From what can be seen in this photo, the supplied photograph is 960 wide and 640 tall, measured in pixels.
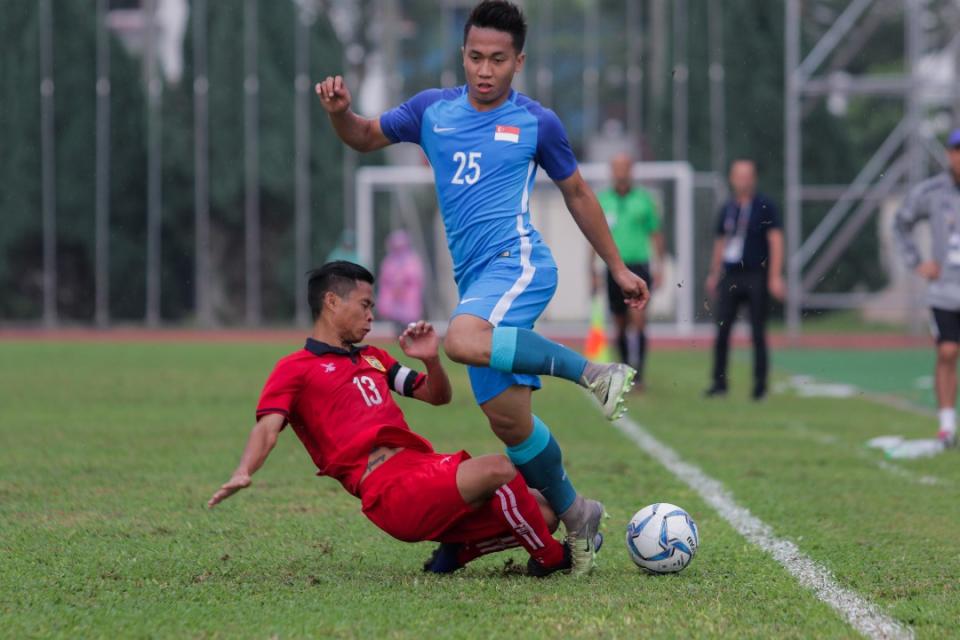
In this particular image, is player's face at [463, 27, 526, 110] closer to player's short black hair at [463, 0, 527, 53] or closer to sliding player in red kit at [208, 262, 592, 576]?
player's short black hair at [463, 0, 527, 53]

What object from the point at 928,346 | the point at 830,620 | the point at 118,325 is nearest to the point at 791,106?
the point at 928,346

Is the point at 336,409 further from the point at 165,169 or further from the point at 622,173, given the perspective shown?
the point at 165,169

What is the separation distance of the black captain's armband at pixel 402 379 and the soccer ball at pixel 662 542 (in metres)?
0.96

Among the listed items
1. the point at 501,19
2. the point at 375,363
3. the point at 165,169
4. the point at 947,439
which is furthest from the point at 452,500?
the point at 165,169

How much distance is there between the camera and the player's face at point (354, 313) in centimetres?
545

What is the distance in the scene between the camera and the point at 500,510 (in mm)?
5191

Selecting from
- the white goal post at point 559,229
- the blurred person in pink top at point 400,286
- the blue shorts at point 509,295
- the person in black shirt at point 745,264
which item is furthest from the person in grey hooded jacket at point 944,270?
the white goal post at point 559,229

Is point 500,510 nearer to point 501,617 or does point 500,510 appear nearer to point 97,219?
point 501,617

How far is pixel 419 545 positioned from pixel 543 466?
3.50 feet

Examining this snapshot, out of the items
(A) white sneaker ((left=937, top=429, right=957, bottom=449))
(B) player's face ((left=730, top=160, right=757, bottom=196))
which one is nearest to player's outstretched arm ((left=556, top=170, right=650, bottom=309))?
(A) white sneaker ((left=937, top=429, right=957, bottom=449))

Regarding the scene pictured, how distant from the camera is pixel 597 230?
5.66m

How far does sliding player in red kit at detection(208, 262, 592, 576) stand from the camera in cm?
518

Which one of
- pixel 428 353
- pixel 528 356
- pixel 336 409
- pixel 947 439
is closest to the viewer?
pixel 528 356

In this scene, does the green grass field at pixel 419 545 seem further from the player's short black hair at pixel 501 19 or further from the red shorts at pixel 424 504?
the player's short black hair at pixel 501 19
